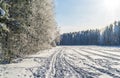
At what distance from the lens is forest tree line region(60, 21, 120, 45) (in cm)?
11857

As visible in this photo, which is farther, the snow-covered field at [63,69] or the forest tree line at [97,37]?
the forest tree line at [97,37]

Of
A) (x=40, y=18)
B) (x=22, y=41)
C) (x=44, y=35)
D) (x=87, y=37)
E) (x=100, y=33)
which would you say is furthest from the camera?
(x=87, y=37)

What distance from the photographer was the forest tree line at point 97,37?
118575 millimetres

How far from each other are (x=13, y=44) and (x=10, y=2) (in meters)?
3.54

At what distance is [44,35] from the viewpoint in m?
41.1

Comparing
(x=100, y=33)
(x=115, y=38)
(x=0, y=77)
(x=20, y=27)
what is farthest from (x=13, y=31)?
(x=100, y=33)

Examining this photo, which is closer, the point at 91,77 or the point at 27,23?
the point at 91,77

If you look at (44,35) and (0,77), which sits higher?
(44,35)

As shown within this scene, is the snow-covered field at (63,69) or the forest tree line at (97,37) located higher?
the forest tree line at (97,37)

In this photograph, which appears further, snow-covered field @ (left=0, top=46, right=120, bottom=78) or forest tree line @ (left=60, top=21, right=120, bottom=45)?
forest tree line @ (left=60, top=21, right=120, bottom=45)

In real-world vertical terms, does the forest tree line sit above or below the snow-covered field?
above

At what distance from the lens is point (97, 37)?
14200cm

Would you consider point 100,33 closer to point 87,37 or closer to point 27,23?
point 87,37

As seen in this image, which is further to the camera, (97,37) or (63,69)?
(97,37)
